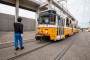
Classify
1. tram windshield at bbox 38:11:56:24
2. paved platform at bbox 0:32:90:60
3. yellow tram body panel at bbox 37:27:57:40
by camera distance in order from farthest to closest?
yellow tram body panel at bbox 37:27:57:40 → tram windshield at bbox 38:11:56:24 → paved platform at bbox 0:32:90:60

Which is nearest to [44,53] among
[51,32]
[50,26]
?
[51,32]

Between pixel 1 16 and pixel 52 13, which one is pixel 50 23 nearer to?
pixel 52 13

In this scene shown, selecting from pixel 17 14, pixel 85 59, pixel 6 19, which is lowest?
pixel 85 59

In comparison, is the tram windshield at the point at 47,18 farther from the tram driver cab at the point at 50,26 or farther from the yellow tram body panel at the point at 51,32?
the yellow tram body panel at the point at 51,32

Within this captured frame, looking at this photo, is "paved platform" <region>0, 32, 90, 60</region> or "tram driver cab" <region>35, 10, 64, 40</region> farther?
"tram driver cab" <region>35, 10, 64, 40</region>

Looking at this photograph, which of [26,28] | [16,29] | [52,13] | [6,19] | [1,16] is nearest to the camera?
[16,29]

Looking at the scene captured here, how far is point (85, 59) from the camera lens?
2.53 meters

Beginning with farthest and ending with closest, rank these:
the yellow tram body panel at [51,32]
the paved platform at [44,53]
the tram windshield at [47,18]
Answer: the yellow tram body panel at [51,32] < the tram windshield at [47,18] < the paved platform at [44,53]

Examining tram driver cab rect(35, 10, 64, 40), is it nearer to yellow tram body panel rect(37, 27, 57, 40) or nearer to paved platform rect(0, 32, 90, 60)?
yellow tram body panel rect(37, 27, 57, 40)

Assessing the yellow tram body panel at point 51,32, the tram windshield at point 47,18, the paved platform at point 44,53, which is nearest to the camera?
the paved platform at point 44,53

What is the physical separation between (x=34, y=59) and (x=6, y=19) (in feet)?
55.8

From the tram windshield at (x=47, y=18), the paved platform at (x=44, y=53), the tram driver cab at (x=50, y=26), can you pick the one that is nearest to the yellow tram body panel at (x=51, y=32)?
the tram driver cab at (x=50, y=26)

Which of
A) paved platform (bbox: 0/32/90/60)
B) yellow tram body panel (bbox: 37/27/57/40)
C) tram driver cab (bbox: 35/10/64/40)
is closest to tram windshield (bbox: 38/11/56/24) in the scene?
tram driver cab (bbox: 35/10/64/40)

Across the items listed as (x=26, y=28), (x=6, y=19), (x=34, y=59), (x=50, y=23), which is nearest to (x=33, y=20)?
(x=26, y=28)
